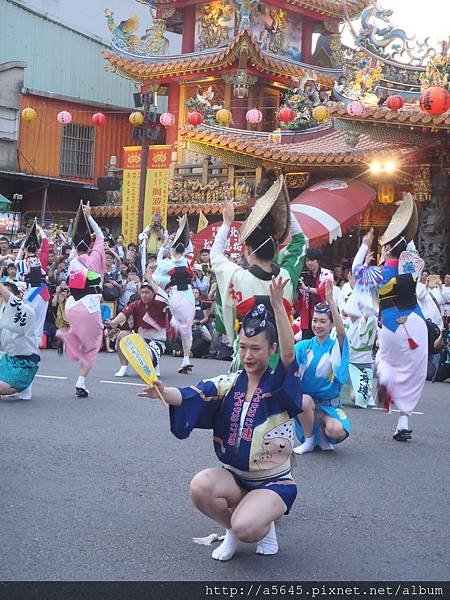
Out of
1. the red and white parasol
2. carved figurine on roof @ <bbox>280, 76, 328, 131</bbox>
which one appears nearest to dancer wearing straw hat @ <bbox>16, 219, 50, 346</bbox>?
the red and white parasol

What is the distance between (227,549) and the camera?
175 inches

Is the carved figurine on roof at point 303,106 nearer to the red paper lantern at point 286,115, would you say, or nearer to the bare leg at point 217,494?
the red paper lantern at point 286,115

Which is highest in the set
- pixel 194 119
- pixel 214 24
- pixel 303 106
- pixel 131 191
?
pixel 214 24

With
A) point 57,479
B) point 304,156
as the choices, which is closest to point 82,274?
point 57,479

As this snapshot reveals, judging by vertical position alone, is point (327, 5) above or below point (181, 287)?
above

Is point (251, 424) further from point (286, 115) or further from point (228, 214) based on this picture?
point (286, 115)

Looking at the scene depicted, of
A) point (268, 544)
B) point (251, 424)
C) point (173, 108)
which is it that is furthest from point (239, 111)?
point (268, 544)

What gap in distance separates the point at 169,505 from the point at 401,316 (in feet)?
11.0

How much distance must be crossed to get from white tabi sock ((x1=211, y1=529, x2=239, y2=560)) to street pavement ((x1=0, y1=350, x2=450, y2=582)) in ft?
0.19

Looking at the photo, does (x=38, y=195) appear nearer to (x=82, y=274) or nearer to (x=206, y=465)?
(x=82, y=274)

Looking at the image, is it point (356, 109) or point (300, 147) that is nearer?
point (356, 109)

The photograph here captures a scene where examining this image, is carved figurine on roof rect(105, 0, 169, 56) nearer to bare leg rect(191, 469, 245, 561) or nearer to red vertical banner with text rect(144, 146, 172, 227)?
red vertical banner with text rect(144, 146, 172, 227)

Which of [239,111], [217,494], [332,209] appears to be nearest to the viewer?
[217,494]

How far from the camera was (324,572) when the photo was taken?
4301mm
